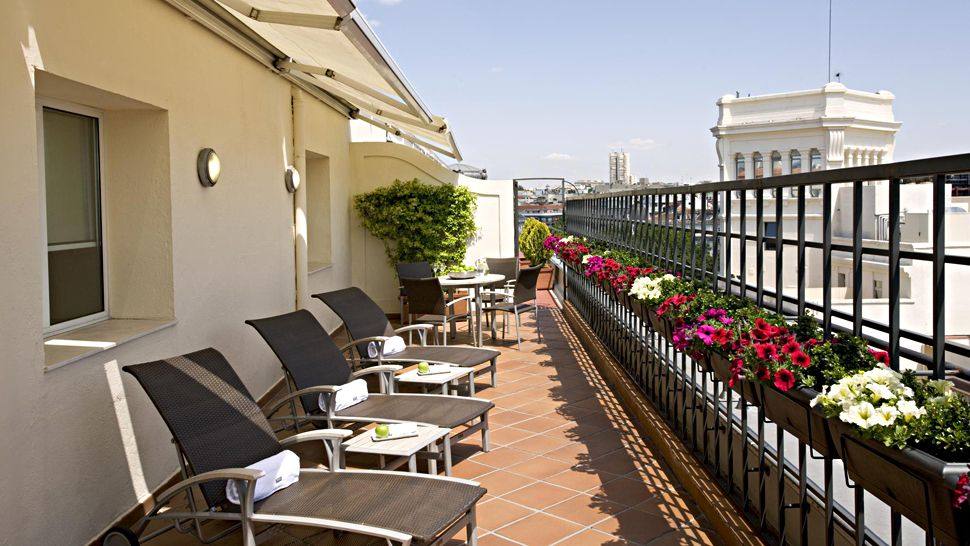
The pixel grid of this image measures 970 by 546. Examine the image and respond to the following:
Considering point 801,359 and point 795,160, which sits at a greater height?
point 795,160

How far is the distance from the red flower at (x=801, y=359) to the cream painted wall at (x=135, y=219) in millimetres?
2823

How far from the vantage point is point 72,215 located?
13.6ft

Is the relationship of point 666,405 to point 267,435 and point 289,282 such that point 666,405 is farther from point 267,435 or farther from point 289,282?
point 289,282

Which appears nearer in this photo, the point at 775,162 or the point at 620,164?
the point at 620,164

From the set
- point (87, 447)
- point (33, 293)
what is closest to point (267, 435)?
point (87, 447)

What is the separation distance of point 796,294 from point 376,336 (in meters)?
4.06

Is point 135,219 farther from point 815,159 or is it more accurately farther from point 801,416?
point 815,159

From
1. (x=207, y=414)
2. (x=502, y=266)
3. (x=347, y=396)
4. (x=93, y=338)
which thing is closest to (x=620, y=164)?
(x=502, y=266)

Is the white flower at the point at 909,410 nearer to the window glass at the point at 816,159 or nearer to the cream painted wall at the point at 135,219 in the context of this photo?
the cream painted wall at the point at 135,219

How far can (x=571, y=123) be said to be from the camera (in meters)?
46.0

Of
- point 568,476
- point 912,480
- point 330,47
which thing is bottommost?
point 568,476

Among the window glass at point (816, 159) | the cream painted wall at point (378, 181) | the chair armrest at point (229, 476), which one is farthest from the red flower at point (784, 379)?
the window glass at point (816, 159)

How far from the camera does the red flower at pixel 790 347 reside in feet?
8.30

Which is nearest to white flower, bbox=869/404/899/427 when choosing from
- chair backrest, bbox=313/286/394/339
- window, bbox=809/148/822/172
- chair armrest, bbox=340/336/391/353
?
chair armrest, bbox=340/336/391/353
